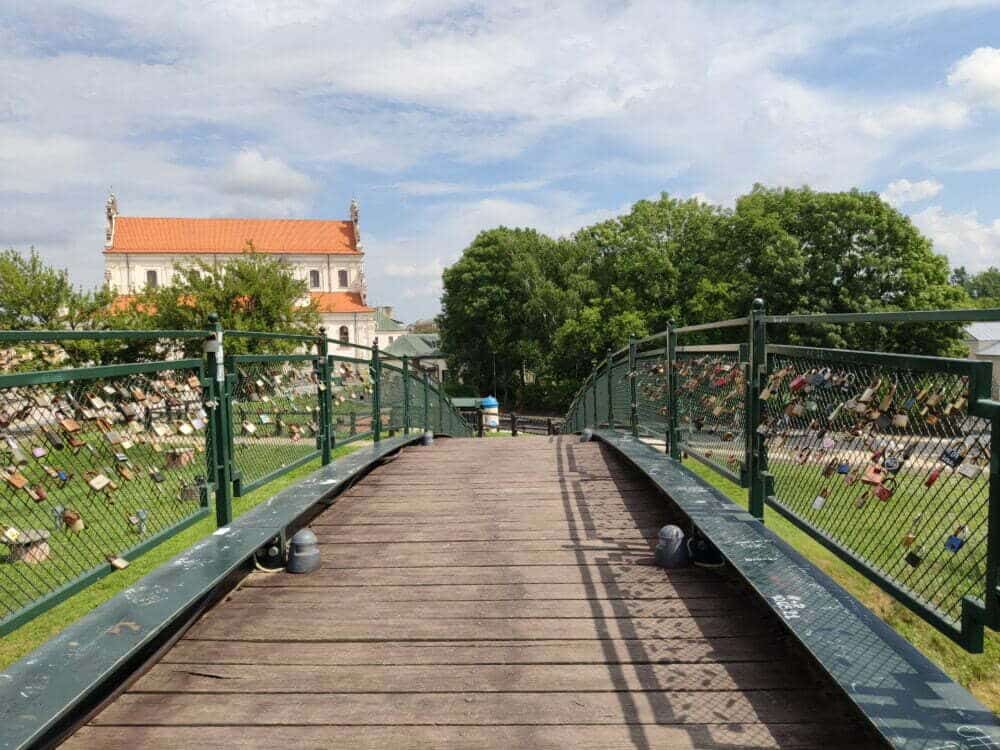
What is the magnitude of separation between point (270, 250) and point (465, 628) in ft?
242

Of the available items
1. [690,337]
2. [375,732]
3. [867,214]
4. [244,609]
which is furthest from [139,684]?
[867,214]

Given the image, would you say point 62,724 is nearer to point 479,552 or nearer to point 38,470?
point 38,470

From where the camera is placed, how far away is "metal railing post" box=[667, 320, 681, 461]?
5914mm

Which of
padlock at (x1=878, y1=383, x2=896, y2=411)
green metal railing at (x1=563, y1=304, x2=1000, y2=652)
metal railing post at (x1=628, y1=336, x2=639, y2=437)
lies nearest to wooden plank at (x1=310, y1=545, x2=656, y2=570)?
green metal railing at (x1=563, y1=304, x2=1000, y2=652)

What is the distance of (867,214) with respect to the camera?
1308 inches

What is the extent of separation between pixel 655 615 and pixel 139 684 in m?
2.13

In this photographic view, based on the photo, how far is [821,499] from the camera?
9.74 feet

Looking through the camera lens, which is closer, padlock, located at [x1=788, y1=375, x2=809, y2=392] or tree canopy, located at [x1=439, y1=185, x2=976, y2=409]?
padlock, located at [x1=788, y1=375, x2=809, y2=392]

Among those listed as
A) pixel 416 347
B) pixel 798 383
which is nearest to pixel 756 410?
pixel 798 383

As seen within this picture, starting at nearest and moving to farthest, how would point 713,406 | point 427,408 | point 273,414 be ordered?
point 713,406
point 273,414
point 427,408

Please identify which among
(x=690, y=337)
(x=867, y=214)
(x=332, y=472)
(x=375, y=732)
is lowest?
(x=375, y=732)

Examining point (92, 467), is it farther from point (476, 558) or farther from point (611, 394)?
point (611, 394)

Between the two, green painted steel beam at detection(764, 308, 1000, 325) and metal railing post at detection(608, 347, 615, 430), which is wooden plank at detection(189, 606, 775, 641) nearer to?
green painted steel beam at detection(764, 308, 1000, 325)

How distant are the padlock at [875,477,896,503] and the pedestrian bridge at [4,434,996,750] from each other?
1.65 feet
